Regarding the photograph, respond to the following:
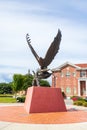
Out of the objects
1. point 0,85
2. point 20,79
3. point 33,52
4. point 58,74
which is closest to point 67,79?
point 58,74

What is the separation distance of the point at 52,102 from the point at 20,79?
30.6 meters

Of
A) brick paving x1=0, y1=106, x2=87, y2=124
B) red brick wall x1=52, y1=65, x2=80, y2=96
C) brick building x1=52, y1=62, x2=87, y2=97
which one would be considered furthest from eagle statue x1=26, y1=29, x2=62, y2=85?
red brick wall x1=52, y1=65, x2=80, y2=96

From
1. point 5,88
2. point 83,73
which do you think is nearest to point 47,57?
point 83,73

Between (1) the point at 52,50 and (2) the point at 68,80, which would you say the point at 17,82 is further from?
(1) the point at 52,50

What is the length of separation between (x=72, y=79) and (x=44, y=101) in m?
41.0

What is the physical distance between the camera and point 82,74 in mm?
58938

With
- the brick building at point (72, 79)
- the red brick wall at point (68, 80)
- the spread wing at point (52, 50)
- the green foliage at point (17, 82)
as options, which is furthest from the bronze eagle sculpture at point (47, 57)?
the red brick wall at point (68, 80)

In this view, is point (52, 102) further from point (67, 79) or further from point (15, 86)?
point (67, 79)

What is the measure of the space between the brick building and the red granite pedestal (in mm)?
37745

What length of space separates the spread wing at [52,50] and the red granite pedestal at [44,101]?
8.22ft

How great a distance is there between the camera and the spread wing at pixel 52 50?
832 inches

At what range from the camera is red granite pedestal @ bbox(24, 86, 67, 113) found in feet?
63.9

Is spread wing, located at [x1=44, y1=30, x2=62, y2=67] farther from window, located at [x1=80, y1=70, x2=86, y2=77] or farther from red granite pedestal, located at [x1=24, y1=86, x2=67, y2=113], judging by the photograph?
Result: window, located at [x1=80, y1=70, x2=86, y2=77]

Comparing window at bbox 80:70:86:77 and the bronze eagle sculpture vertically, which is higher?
window at bbox 80:70:86:77
